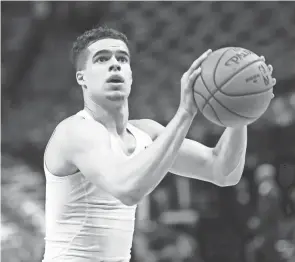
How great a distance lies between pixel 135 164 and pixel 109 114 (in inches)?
22.1

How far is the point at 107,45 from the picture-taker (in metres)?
3.08

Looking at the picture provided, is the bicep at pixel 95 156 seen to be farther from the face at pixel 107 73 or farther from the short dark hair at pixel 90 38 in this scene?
the short dark hair at pixel 90 38

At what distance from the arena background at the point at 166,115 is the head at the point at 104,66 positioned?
309 centimetres

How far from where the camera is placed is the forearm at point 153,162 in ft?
8.32

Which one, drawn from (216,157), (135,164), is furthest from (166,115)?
(135,164)

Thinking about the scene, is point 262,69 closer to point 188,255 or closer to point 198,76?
point 198,76

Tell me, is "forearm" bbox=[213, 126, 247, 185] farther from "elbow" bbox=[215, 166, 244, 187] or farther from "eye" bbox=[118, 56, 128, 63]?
"eye" bbox=[118, 56, 128, 63]

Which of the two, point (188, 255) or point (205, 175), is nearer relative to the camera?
point (205, 175)

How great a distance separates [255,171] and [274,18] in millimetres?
1793

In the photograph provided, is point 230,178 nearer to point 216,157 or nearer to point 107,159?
point 216,157

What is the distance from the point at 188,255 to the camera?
19.4 feet

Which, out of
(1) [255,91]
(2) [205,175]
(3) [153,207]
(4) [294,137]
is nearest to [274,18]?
(4) [294,137]

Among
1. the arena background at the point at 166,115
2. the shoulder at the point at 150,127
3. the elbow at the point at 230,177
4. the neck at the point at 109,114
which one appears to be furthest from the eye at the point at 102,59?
the arena background at the point at 166,115

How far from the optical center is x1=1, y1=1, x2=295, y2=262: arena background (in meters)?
5.91
